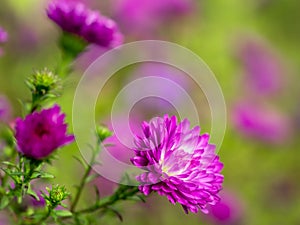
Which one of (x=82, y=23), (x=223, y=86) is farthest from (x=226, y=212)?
(x=223, y=86)

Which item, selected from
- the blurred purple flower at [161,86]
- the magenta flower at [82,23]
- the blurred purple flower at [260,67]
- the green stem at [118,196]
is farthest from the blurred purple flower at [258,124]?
the green stem at [118,196]

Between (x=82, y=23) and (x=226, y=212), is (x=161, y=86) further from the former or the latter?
(x=82, y=23)

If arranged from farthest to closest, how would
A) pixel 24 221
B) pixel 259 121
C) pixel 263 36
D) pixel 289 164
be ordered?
pixel 263 36, pixel 289 164, pixel 259 121, pixel 24 221

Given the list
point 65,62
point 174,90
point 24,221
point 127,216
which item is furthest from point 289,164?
point 24,221

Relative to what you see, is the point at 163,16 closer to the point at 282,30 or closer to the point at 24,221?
the point at 282,30

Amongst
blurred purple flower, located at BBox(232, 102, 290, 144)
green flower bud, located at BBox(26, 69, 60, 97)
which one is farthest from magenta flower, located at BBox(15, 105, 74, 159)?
blurred purple flower, located at BBox(232, 102, 290, 144)
